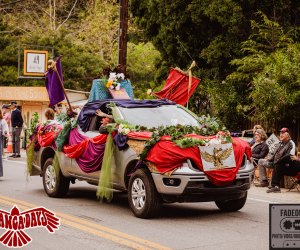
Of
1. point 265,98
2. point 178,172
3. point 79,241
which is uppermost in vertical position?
point 265,98

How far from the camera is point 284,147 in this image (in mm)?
14930

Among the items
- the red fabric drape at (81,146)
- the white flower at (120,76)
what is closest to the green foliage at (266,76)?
the white flower at (120,76)

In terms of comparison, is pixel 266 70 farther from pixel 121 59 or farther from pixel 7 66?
pixel 7 66

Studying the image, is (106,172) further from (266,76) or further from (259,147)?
(266,76)

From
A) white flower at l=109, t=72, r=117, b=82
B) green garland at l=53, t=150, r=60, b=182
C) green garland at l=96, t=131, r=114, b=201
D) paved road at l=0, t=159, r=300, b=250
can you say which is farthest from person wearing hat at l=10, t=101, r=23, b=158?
green garland at l=96, t=131, r=114, b=201

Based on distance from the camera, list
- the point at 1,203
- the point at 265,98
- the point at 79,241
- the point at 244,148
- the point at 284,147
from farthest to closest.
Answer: the point at 265,98 < the point at 284,147 < the point at 1,203 < the point at 244,148 < the point at 79,241

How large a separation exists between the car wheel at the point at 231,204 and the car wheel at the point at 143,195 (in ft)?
5.22

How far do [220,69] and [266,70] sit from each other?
170 inches

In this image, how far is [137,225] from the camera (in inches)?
383

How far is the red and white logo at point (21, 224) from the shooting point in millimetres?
8320

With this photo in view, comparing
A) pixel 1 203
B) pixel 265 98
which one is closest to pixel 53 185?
pixel 1 203

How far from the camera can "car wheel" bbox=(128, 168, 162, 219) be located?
33.0ft

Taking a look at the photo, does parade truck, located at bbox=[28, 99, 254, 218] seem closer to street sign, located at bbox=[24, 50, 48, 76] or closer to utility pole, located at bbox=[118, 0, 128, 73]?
utility pole, located at bbox=[118, 0, 128, 73]

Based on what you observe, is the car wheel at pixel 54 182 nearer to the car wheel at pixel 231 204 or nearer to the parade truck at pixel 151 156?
the parade truck at pixel 151 156
